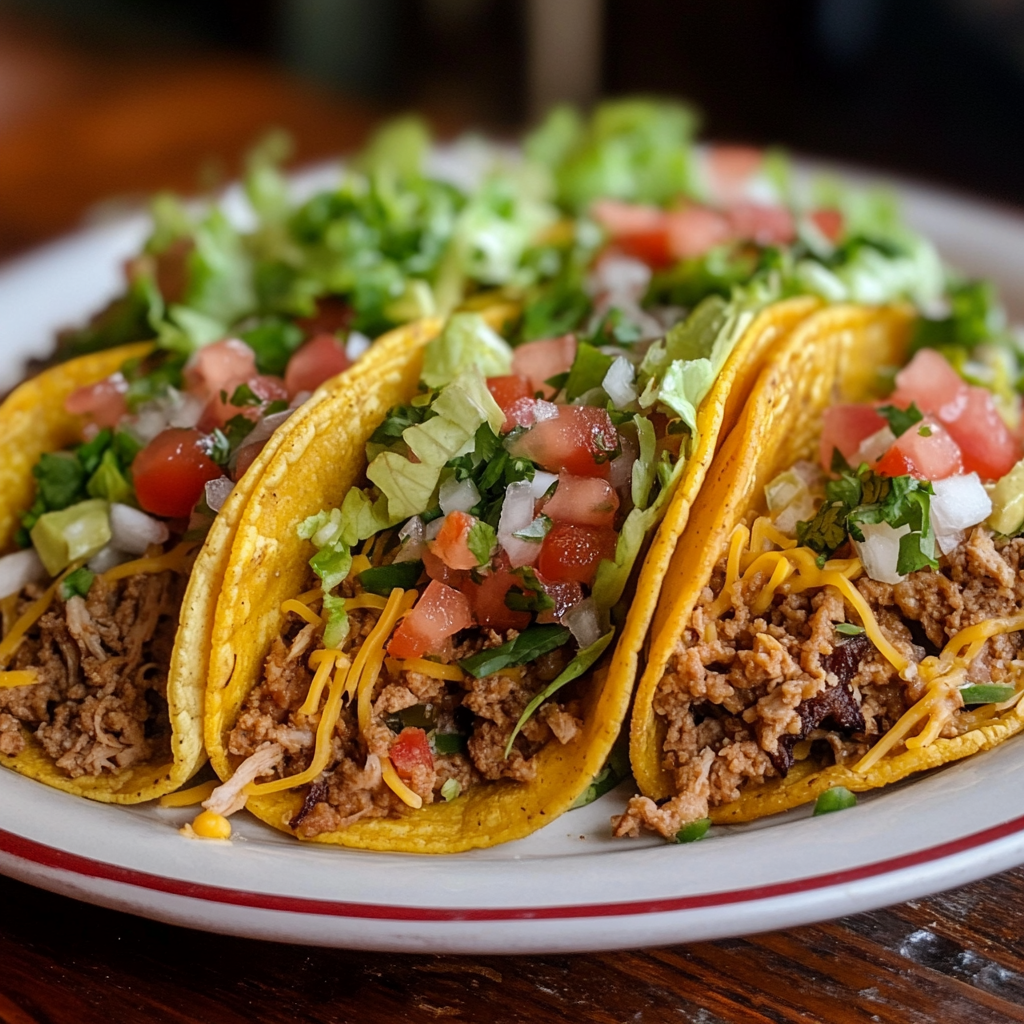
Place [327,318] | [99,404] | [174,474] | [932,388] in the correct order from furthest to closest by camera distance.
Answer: [327,318] → [99,404] → [932,388] → [174,474]

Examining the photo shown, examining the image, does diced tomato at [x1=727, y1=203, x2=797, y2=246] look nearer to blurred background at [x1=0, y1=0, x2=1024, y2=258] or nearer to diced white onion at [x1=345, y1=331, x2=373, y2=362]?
diced white onion at [x1=345, y1=331, x2=373, y2=362]

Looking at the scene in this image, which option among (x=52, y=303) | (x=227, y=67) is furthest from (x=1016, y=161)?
(x=52, y=303)

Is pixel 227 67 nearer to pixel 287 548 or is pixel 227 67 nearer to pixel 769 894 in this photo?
pixel 287 548

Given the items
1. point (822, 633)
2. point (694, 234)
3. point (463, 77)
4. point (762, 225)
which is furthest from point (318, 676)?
point (463, 77)

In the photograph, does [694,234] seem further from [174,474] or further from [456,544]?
[174,474]

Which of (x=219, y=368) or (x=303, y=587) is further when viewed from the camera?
(x=219, y=368)

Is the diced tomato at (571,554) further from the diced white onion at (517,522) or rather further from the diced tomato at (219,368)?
the diced tomato at (219,368)

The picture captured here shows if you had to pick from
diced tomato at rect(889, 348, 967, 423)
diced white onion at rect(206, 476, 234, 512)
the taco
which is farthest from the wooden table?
diced tomato at rect(889, 348, 967, 423)

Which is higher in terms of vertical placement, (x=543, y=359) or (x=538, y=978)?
(x=543, y=359)
